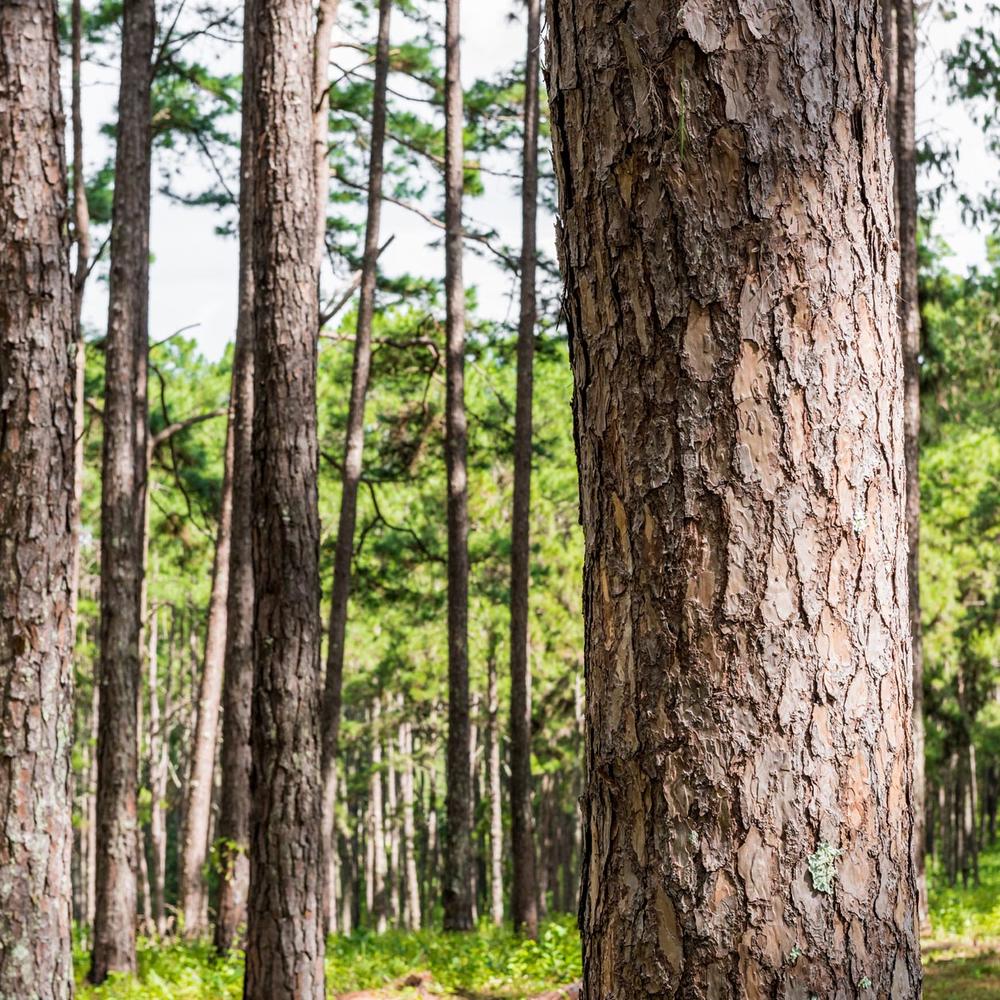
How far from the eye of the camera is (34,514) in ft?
14.9

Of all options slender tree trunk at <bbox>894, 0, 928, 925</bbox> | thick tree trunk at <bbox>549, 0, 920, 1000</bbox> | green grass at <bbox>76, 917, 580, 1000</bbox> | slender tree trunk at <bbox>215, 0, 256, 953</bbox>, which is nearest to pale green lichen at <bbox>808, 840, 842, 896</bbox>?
thick tree trunk at <bbox>549, 0, 920, 1000</bbox>

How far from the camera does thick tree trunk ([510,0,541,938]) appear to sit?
42.1 ft

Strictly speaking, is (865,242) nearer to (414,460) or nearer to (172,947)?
(172,947)

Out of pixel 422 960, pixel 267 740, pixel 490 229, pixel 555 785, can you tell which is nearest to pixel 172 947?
pixel 422 960

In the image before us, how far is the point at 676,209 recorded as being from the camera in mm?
1530

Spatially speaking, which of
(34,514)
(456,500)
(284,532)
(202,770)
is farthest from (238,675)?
(34,514)

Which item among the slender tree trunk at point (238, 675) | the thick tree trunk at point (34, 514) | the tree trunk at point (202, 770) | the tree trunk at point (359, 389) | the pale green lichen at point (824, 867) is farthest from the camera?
the tree trunk at point (359, 389)

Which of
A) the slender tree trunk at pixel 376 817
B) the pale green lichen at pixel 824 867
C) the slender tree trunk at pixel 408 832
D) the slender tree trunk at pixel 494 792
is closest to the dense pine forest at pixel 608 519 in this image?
the pale green lichen at pixel 824 867

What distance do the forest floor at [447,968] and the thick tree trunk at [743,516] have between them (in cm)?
616

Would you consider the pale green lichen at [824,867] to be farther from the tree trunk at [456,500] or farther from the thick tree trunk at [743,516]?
the tree trunk at [456,500]

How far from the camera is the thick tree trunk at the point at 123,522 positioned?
926cm

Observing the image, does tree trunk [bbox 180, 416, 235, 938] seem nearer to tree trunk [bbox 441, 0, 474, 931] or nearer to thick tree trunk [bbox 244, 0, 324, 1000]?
tree trunk [bbox 441, 0, 474, 931]

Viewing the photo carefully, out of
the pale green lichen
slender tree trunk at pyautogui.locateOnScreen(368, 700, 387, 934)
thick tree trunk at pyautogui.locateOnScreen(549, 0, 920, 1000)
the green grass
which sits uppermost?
thick tree trunk at pyautogui.locateOnScreen(549, 0, 920, 1000)

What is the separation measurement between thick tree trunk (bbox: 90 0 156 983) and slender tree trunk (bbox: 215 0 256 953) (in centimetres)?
81
